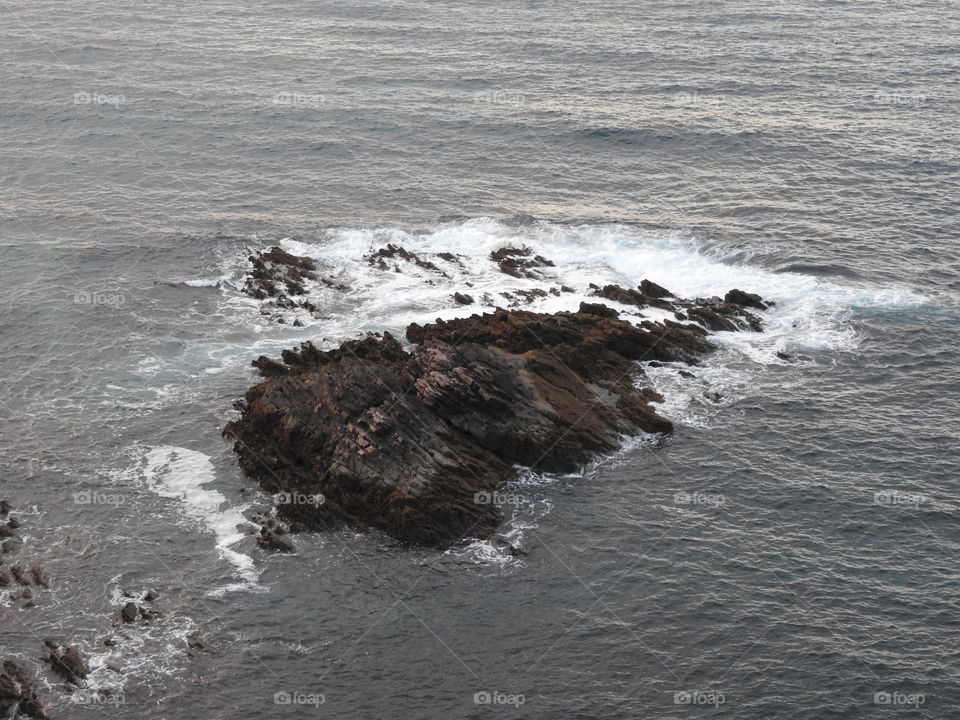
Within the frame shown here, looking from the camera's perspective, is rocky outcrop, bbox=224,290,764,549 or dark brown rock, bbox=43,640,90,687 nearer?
dark brown rock, bbox=43,640,90,687

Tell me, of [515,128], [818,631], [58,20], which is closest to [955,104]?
[515,128]

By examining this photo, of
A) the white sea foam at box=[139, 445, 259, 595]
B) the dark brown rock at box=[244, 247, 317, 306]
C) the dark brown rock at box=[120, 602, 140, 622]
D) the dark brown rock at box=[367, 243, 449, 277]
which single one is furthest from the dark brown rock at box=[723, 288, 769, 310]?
the dark brown rock at box=[120, 602, 140, 622]

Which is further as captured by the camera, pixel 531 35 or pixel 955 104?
pixel 531 35

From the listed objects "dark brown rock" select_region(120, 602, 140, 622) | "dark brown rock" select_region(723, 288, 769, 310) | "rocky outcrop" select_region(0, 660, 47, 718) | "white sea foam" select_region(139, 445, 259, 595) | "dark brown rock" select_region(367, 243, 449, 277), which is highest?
"dark brown rock" select_region(367, 243, 449, 277)

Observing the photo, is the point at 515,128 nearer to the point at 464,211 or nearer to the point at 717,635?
the point at 464,211

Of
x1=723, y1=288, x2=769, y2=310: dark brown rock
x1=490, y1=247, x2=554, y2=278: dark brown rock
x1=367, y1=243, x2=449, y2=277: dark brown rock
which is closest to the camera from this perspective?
x1=723, y1=288, x2=769, y2=310: dark brown rock

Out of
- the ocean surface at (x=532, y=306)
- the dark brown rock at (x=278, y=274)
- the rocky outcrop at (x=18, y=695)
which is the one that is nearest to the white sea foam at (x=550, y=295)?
the ocean surface at (x=532, y=306)

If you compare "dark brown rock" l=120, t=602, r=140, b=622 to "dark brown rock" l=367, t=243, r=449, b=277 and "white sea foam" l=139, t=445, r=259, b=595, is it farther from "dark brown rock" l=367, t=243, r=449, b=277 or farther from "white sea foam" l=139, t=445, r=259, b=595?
"dark brown rock" l=367, t=243, r=449, b=277
